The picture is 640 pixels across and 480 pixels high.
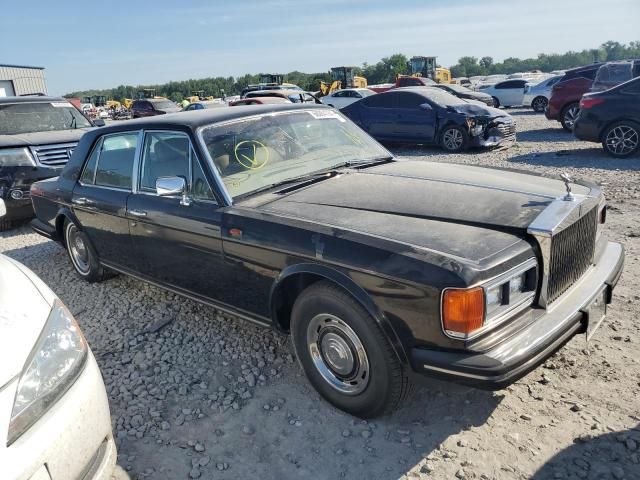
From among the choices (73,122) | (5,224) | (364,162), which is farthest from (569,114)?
(5,224)

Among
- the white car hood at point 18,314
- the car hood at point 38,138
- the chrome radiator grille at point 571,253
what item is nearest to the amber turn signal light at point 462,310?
the chrome radiator grille at point 571,253

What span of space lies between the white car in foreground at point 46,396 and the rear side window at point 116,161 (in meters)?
2.03

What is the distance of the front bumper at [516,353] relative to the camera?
7.70 feet

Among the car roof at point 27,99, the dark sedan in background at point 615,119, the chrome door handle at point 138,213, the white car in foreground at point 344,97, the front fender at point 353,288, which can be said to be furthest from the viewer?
the white car in foreground at point 344,97

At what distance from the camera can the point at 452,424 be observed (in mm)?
2857

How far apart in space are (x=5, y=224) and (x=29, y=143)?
124cm

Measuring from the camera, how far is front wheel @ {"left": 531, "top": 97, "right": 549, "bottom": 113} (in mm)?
21156

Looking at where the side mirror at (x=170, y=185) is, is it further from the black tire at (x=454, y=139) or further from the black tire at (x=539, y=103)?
the black tire at (x=539, y=103)

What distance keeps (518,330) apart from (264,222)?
153 centimetres

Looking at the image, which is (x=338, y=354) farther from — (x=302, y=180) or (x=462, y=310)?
(x=302, y=180)

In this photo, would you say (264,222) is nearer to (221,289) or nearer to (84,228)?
(221,289)

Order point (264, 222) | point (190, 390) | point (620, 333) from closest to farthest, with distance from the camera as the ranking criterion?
point (264, 222) → point (190, 390) → point (620, 333)

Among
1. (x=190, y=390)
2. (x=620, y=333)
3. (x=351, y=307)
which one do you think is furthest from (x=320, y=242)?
(x=620, y=333)

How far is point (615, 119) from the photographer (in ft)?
31.3
